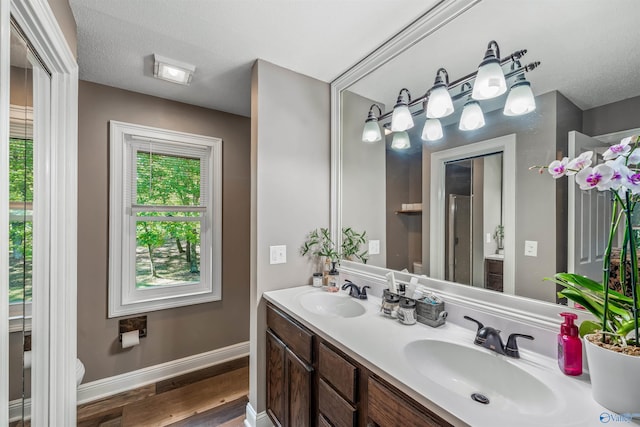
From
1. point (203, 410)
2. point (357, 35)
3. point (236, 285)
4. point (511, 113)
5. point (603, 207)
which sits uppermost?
point (357, 35)

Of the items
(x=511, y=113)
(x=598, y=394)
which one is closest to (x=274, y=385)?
(x=598, y=394)

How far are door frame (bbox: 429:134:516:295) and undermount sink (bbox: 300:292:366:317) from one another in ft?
1.73

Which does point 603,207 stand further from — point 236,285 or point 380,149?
point 236,285

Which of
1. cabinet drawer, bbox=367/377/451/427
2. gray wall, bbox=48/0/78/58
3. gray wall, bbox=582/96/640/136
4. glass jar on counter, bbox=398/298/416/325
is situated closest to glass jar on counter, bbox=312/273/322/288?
glass jar on counter, bbox=398/298/416/325

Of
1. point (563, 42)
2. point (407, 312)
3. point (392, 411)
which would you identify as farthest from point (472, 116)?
point (392, 411)

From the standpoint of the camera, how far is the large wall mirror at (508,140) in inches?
36.8

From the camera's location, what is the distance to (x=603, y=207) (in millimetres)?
901

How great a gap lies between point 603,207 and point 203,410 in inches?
98.0

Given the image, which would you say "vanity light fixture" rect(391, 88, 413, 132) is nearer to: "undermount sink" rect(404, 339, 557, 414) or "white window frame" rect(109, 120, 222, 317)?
"undermount sink" rect(404, 339, 557, 414)

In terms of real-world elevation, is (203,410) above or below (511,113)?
below

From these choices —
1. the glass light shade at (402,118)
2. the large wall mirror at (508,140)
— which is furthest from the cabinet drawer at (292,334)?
the glass light shade at (402,118)

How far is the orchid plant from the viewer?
2.23 ft

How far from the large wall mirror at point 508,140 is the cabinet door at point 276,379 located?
0.85 meters

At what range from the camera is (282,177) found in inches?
73.2
